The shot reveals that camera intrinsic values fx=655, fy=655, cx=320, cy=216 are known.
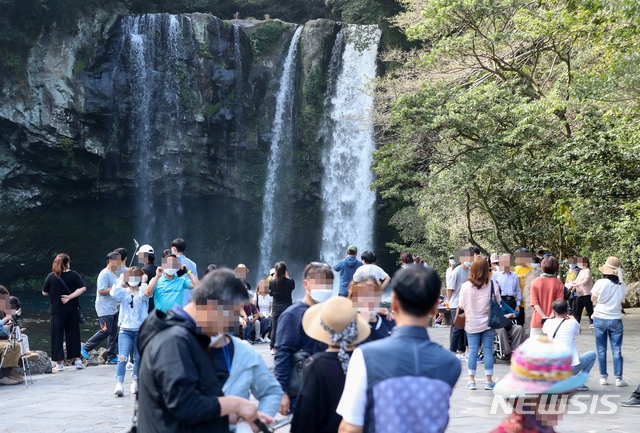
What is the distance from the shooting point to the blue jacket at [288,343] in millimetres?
4145

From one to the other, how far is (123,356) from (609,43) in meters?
10.5

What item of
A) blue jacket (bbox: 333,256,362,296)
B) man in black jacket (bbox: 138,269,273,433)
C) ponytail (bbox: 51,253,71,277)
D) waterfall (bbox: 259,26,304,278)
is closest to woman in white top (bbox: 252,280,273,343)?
blue jacket (bbox: 333,256,362,296)

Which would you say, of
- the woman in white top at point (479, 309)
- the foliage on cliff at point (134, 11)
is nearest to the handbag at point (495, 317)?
the woman in white top at point (479, 309)

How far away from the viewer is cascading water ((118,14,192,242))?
30156 mm

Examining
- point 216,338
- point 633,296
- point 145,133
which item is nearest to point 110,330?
point 216,338

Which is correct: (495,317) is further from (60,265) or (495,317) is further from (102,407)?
(60,265)

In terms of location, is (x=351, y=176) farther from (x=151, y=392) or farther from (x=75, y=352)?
(x=151, y=392)

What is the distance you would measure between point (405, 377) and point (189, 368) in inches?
33.8

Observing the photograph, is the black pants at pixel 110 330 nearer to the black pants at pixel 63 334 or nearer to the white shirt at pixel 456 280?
the black pants at pixel 63 334

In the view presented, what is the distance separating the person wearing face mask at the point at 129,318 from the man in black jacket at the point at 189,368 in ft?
17.2

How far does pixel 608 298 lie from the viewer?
7965mm

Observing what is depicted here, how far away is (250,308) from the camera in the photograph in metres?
13.4

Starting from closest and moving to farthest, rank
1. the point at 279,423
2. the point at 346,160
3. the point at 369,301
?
the point at 279,423 < the point at 369,301 < the point at 346,160

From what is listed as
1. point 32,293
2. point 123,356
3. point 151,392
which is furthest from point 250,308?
point 32,293
